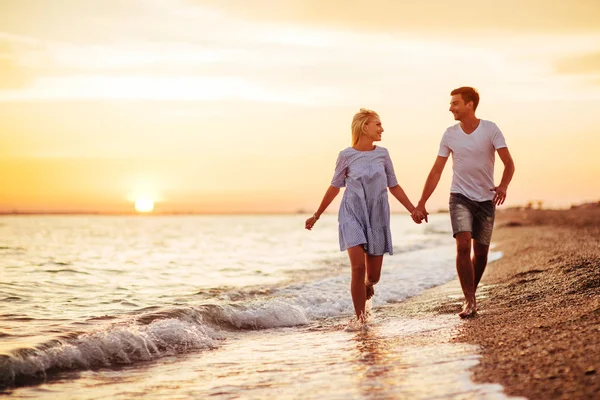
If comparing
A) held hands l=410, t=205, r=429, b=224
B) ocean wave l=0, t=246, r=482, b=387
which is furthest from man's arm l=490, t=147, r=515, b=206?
ocean wave l=0, t=246, r=482, b=387

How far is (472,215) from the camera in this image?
7.21 meters

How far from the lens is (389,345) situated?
6.06 m

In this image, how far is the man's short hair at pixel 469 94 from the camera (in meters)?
7.17

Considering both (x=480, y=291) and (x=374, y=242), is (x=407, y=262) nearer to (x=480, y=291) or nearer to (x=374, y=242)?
(x=480, y=291)

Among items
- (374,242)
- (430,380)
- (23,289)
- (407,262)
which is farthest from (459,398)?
(407,262)

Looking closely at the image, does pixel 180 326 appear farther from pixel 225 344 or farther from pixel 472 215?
pixel 472 215

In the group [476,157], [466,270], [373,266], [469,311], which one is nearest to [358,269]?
[373,266]

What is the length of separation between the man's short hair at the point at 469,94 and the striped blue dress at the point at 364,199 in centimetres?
110

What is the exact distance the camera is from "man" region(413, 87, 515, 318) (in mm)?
7047

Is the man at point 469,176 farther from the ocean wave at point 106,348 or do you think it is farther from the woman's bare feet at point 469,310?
the ocean wave at point 106,348

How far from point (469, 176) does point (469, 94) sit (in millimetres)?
942

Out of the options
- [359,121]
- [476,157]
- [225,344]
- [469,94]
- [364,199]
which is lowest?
[225,344]

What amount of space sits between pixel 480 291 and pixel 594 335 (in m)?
5.11

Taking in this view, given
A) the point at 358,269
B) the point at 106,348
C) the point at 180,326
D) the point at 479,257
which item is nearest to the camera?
the point at 106,348
